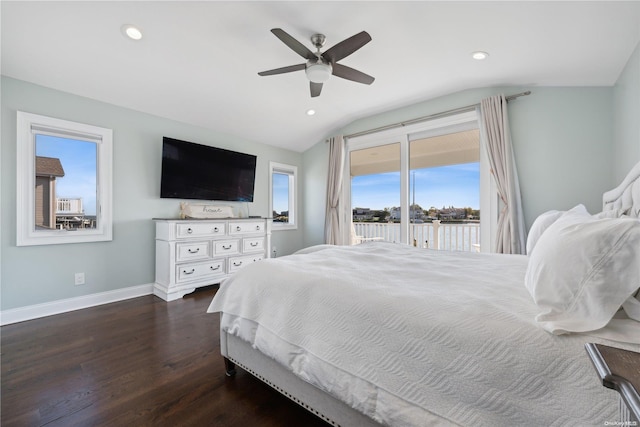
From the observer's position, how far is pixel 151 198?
3666 millimetres

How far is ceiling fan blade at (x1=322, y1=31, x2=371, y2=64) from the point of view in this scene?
6.82 feet

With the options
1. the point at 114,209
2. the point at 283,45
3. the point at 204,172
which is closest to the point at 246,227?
the point at 204,172

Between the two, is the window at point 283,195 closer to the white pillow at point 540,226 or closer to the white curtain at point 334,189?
the white curtain at point 334,189

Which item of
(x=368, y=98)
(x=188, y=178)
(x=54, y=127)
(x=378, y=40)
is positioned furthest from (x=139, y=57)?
(x=368, y=98)

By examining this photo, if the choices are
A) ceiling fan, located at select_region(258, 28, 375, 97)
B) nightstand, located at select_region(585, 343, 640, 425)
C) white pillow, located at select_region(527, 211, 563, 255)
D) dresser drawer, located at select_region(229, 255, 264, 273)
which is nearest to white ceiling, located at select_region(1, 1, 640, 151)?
ceiling fan, located at select_region(258, 28, 375, 97)

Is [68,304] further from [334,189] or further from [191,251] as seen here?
[334,189]

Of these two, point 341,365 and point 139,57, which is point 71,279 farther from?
point 341,365

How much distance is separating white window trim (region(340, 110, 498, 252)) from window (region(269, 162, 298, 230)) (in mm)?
1145

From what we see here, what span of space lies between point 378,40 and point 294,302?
2.59m

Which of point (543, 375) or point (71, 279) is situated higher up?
point (543, 375)

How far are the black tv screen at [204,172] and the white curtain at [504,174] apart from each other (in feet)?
11.6

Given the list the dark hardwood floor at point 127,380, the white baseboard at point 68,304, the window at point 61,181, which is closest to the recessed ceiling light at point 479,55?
the dark hardwood floor at point 127,380

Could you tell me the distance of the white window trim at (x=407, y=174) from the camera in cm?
349

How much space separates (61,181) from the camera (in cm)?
302
